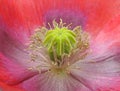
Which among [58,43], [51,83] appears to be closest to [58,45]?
[58,43]

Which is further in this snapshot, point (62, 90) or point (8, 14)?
point (8, 14)

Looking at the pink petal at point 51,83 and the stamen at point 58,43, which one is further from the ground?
the stamen at point 58,43

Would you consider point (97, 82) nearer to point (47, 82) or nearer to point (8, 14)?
point (47, 82)

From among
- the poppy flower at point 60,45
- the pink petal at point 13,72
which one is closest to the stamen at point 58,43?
the poppy flower at point 60,45

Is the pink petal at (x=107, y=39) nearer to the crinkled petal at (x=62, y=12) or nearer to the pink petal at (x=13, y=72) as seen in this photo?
the crinkled petal at (x=62, y=12)

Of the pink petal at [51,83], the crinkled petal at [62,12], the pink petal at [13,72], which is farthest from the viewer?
the crinkled petal at [62,12]

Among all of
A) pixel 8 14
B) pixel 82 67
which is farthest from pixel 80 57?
pixel 8 14

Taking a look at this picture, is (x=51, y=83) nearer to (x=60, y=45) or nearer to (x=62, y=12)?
(x=60, y=45)

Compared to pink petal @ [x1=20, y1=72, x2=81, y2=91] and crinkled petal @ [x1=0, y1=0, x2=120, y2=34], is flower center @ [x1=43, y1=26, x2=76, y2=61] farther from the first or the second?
crinkled petal @ [x1=0, y1=0, x2=120, y2=34]

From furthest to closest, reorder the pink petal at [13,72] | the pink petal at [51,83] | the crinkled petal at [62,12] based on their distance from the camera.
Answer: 1. the crinkled petal at [62,12]
2. the pink petal at [51,83]
3. the pink petal at [13,72]
